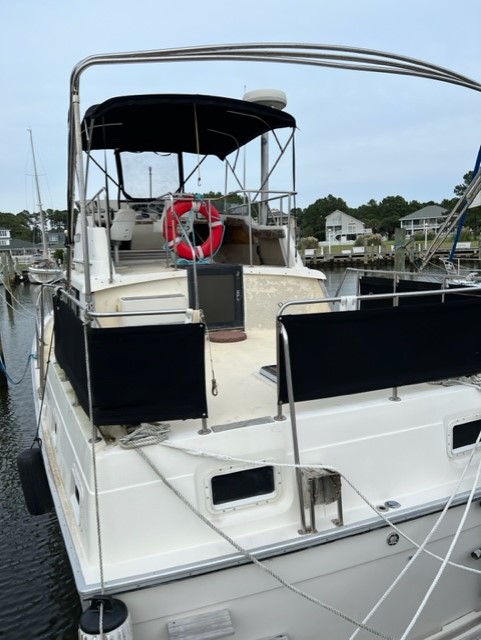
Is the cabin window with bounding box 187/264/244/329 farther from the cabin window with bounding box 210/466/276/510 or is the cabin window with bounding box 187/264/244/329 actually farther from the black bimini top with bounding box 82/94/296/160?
the cabin window with bounding box 210/466/276/510

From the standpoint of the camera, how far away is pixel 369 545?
10.8ft

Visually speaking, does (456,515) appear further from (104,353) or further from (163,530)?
(104,353)

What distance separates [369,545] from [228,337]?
118 inches

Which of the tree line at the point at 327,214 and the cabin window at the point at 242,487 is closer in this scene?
the cabin window at the point at 242,487

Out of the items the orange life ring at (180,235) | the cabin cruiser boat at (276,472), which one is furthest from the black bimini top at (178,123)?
the cabin cruiser boat at (276,472)

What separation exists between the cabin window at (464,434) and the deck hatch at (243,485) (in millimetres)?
1492

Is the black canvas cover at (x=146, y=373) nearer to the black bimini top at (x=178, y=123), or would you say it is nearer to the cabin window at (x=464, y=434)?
the cabin window at (x=464, y=434)

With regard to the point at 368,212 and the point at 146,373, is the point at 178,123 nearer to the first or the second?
the point at 146,373

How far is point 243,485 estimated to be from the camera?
126 inches

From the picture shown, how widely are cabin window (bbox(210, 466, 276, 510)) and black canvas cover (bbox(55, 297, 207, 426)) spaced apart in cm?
47

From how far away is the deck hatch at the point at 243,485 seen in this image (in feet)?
10.3

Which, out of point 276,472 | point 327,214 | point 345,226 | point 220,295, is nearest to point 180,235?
point 220,295

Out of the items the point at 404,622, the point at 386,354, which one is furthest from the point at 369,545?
the point at 386,354

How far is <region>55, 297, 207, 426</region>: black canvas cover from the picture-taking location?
286 centimetres
